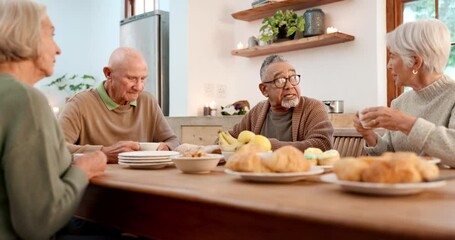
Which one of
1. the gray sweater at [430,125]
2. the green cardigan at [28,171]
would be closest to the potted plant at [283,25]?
the gray sweater at [430,125]

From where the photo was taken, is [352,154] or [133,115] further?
[133,115]

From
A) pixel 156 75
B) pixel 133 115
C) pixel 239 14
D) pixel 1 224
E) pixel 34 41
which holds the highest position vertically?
pixel 239 14

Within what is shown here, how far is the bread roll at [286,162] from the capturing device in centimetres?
104

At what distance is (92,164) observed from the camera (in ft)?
4.08

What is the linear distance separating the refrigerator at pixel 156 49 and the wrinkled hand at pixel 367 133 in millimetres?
3378

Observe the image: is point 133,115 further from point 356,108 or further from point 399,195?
point 356,108

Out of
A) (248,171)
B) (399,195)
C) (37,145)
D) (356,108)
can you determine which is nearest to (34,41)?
(37,145)

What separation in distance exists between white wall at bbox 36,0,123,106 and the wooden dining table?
563 centimetres

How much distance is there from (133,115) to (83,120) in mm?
279

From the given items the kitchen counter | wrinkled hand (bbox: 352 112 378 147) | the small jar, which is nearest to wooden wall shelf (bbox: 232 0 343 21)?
the small jar

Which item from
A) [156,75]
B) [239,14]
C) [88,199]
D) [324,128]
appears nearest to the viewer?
[88,199]

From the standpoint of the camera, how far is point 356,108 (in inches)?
148

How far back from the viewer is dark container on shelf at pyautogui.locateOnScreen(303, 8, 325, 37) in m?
3.88

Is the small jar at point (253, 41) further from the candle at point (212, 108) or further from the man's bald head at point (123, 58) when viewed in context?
the man's bald head at point (123, 58)
